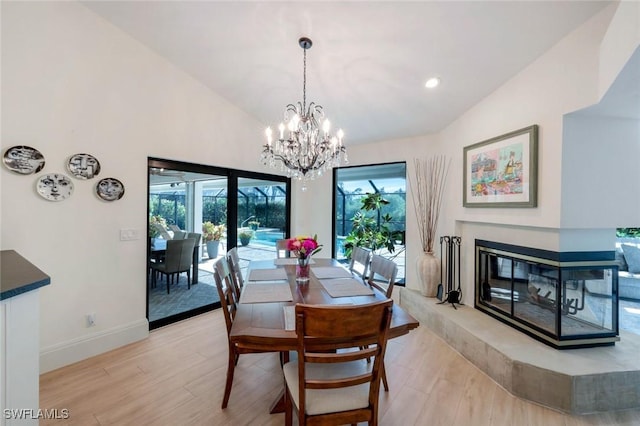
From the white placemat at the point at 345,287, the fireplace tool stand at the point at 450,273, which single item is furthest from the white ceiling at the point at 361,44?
the white placemat at the point at 345,287

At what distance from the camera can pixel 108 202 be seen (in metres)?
2.72

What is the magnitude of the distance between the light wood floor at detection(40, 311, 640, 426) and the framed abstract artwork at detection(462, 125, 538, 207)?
1.60 meters

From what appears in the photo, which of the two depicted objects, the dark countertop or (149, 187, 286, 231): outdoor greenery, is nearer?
the dark countertop

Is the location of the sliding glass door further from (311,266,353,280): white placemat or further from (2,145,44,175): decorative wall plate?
(311,266,353,280): white placemat

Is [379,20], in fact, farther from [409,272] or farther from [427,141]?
[409,272]

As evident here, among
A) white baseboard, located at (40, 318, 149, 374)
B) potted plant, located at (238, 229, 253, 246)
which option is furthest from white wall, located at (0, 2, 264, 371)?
potted plant, located at (238, 229, 253, 246)

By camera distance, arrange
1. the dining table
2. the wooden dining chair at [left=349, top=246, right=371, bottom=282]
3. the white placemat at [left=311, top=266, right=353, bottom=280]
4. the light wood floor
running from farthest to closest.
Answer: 1. the wooden dining chair at [left=349, top=246, right=371, bottom=282]
2. the white placemat at [left=311, top=266, right=353, bottom=280]
3. the light wood floor
4. the dining table

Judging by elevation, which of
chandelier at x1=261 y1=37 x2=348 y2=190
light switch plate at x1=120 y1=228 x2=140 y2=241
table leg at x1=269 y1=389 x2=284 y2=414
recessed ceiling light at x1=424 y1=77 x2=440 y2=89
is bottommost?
table leg at x1=269 y1=389 x2=284 y2=414

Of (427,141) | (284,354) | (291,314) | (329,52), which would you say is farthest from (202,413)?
Answer: (427,141)

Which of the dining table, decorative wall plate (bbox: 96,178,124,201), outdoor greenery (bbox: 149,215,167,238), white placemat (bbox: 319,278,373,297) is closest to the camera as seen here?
the dining table

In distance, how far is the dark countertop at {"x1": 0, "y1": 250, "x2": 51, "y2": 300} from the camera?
1.14 m

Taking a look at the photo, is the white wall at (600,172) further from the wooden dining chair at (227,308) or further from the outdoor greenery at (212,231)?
the outdoor greenery at (212,231)

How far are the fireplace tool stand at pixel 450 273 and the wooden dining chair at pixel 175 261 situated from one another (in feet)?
10.7

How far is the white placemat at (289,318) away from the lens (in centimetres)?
152
